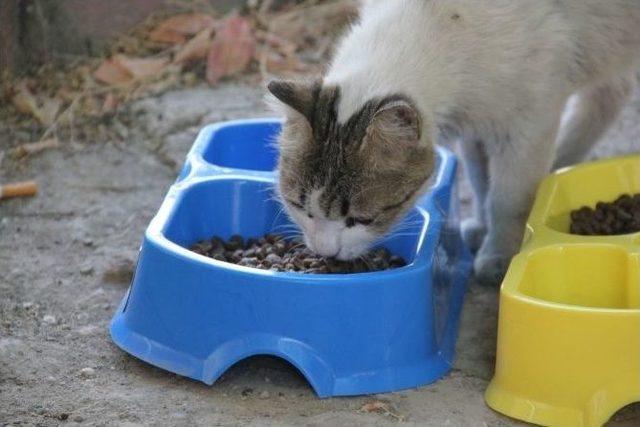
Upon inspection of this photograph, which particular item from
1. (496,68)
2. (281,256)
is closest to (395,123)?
(496,68)

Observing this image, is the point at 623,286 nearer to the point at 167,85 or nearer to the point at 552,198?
the point at 552,198

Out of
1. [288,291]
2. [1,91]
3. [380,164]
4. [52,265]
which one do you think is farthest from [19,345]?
[1,91]

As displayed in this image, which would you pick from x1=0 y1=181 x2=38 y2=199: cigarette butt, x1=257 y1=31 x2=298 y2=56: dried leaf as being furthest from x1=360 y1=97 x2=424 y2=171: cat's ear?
x1=257 y1=31 x2=298 y2=56: dried leaf

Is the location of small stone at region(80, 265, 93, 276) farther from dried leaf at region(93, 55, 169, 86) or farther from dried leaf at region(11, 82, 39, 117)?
dried leaf at region(93, 55, 169, 86)

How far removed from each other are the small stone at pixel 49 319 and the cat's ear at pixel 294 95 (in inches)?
31.1

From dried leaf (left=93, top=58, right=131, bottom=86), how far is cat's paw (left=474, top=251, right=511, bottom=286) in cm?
172

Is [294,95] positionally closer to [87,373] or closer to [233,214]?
[233,214]

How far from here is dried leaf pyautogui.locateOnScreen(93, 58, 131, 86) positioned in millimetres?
3988

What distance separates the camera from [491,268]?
2.85 m

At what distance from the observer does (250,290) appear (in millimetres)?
2248

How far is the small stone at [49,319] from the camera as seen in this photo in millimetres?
2613

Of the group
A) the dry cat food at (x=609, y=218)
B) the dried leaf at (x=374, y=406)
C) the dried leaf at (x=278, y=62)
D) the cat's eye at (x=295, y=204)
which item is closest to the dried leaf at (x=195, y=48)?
the dried leaf at (x=278, y=62)

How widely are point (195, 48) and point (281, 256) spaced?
1706 mm

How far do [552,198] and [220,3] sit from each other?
82.8 inches
